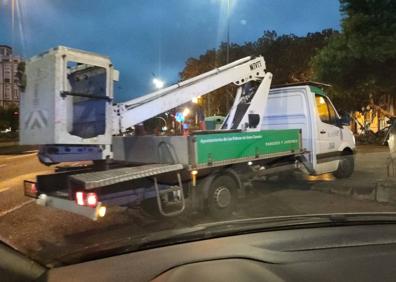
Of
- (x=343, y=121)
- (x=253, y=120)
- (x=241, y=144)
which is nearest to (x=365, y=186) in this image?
(x=343, y=121)

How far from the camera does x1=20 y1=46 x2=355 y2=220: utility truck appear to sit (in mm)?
6773

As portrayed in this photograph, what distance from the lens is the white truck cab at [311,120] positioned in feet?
36.7

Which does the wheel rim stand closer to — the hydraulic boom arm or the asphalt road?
the asphalt road

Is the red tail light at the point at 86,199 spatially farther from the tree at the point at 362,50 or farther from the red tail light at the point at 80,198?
the tree at the point at 362,50

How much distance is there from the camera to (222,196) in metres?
8.33

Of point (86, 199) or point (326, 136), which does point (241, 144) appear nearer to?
point (86, 199)

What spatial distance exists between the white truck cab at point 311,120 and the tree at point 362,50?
905 centimetres

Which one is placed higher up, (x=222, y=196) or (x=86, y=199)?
(x=86, y=199)

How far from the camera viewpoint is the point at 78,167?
8125 mm

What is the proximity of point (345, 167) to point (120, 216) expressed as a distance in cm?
644

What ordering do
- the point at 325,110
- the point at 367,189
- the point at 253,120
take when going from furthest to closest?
the point at 325,110 < the point at 367,189 < the point at 253,120

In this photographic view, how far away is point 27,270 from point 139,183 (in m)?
5.28

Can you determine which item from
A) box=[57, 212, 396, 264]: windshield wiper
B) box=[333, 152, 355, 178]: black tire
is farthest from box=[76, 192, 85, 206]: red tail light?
box=[333, 152, 355, 178]: black tire

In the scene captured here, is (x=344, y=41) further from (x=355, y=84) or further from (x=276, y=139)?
(x=276, y=139)
